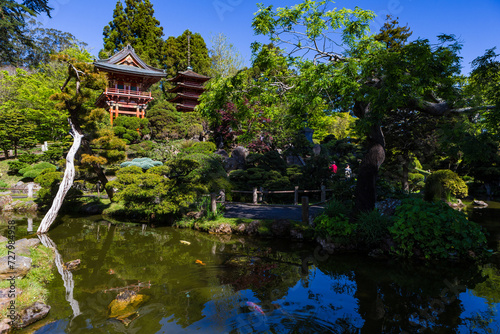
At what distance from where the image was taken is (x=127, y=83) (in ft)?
86.0

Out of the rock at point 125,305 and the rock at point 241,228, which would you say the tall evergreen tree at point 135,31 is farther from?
the rock at point 125,305

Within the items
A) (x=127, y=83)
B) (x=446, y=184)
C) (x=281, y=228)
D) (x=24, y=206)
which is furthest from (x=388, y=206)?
(x=127, y=83)

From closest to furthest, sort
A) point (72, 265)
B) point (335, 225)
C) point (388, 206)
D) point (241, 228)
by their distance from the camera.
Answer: point (72, 265)
point (335, 225)
point (388, 206)
point (241, 228)

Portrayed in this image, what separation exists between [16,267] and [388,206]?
933cm

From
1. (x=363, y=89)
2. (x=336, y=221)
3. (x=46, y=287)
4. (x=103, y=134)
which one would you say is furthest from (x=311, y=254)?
(x=103, y=134)

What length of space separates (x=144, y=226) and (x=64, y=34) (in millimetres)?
35454

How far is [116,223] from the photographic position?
432 inches

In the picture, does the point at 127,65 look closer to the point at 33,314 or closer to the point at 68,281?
the point at 68,281

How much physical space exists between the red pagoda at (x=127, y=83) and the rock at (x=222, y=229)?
1896cm

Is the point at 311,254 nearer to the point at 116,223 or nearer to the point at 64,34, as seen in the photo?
the point at 116,223

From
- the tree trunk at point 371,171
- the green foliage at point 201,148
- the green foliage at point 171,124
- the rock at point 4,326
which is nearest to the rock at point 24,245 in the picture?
the rock at point 4,326

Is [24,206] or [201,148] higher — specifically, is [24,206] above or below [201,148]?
below

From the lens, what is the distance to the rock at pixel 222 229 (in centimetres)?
948

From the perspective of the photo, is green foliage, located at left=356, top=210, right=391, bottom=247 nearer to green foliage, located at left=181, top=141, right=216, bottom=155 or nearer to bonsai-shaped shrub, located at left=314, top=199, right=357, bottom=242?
bonsai-shaped shrub, located at left=314, top=199, right=357, bottom=242
